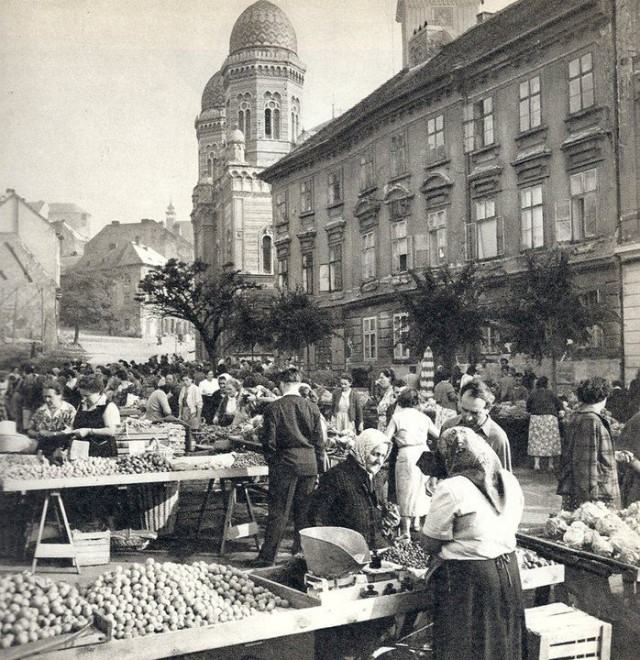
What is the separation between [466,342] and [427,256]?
2078mm

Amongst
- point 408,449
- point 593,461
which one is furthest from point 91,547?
point 593,461

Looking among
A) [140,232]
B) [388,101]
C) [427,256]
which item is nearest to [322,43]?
[140,232]

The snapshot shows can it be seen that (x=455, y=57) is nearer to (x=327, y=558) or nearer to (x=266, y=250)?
(x=266, y=250)

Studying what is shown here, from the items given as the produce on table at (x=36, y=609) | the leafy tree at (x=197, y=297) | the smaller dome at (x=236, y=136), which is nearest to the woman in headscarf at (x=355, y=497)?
the produce on table at (x=36, y=609)

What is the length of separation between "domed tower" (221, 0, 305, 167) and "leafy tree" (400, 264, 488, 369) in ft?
10.6

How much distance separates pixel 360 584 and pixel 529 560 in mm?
1039

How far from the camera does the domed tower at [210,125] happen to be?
6.81m

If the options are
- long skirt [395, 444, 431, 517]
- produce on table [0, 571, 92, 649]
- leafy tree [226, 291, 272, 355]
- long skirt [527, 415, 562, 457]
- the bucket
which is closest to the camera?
produce on table [0, 571, 92, 649]

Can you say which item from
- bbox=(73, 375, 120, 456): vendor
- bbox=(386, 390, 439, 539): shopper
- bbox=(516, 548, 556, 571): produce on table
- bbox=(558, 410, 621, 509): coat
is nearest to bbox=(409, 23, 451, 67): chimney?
bbox=(386, 390, 439, 539): shopper

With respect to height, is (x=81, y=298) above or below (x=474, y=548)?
above

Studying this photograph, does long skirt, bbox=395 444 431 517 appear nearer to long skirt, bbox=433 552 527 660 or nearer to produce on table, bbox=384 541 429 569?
produce on table, bbox=384 541 429 569

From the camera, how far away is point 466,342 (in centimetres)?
1059

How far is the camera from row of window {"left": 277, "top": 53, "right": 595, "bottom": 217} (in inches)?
348

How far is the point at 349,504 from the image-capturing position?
170 inches
